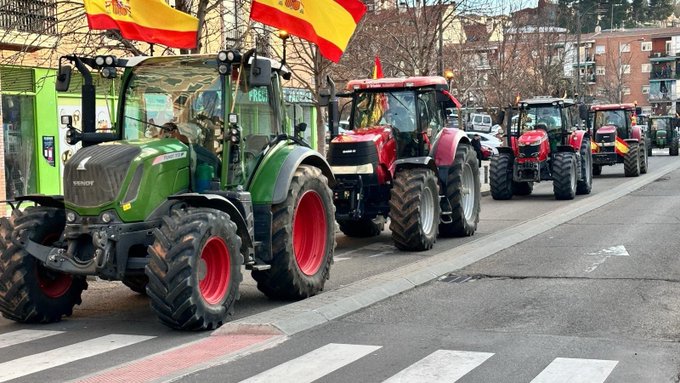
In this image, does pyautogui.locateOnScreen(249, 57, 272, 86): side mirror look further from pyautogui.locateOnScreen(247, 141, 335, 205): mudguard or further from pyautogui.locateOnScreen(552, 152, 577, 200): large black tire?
pyautogui.locateOnScreen(552, 152, 577, 200): large black tire

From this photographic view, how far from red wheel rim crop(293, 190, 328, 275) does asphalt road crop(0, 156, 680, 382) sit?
46 cm

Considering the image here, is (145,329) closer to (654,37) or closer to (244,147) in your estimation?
(244,147)

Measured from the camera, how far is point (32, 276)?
31.4ft

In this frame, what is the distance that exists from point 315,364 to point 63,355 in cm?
229

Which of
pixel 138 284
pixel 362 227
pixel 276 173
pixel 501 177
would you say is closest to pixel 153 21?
pixel 276 173

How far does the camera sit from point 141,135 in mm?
10336

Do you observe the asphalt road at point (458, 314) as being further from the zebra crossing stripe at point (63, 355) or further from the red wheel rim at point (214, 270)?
the red wheel rim at point (214, 270)

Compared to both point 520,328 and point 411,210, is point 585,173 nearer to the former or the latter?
point 411,210

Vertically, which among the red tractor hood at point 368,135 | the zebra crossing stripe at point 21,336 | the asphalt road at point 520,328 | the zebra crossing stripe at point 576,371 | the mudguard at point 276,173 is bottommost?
the zebra crossing stripe at point 21,336

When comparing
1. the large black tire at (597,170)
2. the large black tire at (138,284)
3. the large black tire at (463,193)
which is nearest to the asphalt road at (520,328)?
the large black tire at (463,193)

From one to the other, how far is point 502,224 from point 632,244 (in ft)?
14.5

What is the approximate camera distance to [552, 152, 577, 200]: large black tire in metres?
24.9

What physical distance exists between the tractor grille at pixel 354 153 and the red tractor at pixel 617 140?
2090 centimetres

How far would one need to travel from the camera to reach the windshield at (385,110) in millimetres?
16438
